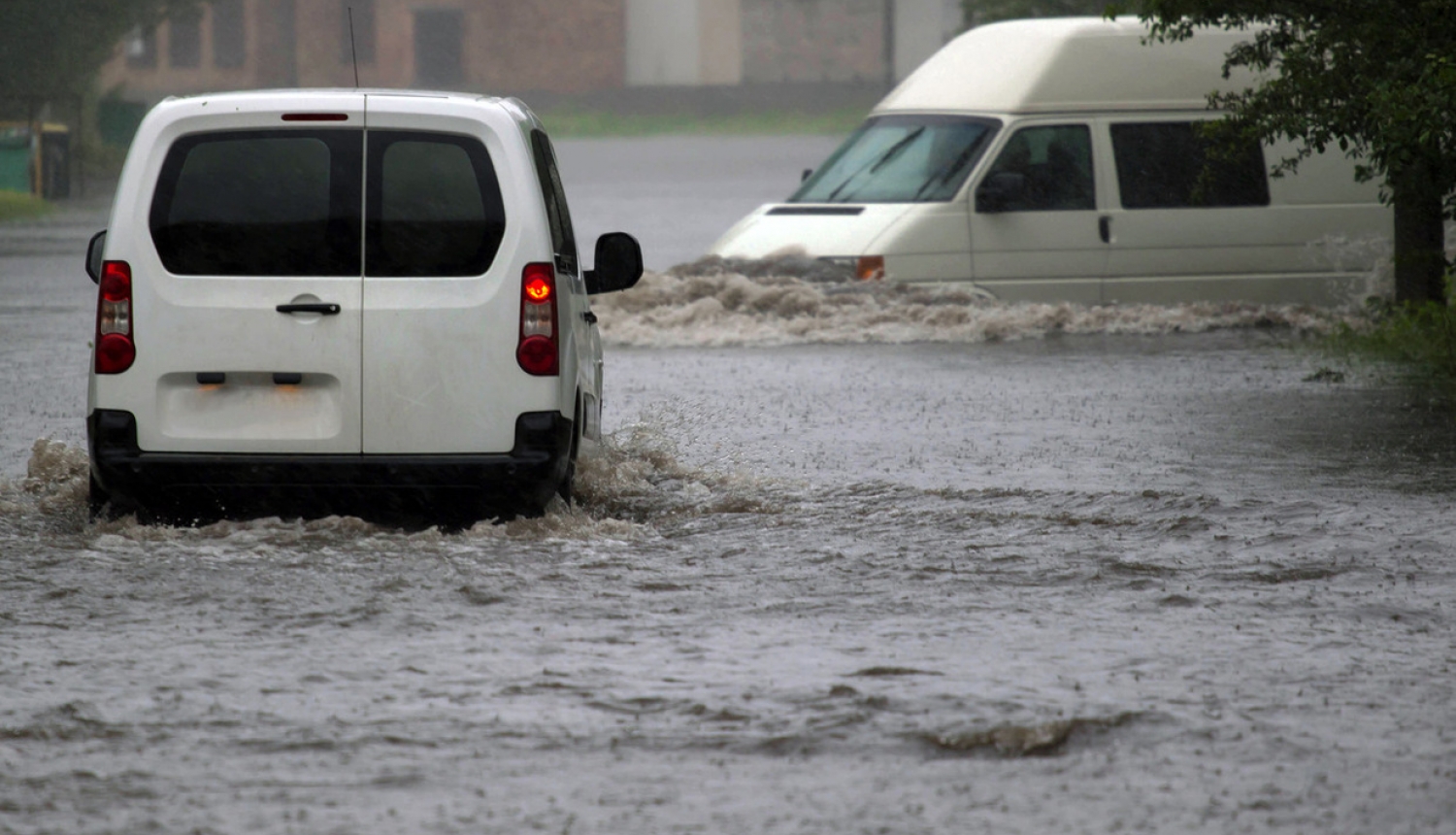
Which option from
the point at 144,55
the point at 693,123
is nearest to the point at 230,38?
the point at 144,55

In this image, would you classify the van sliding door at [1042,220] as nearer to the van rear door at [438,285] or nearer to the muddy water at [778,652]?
the muddy water at [778,652]

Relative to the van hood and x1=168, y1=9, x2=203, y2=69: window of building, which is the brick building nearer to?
x1=168, y1=9, x2=203, y2=69: window of building

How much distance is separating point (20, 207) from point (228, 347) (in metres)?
29.3

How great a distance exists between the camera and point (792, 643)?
645cm

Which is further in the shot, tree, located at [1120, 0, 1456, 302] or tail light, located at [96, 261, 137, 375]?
tree, located at [1120, 0, 1456, 302]

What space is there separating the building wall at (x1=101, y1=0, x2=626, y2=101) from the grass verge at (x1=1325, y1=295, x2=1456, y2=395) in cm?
6581

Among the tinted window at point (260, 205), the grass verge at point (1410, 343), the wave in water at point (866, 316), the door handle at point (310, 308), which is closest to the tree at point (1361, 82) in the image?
the grass verge at point (1410, 343)

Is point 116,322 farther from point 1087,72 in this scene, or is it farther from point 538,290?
point 1087,72

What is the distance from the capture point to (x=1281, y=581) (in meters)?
7.42

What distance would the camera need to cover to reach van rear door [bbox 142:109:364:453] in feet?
25.1

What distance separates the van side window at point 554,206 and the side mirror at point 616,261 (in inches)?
4.8

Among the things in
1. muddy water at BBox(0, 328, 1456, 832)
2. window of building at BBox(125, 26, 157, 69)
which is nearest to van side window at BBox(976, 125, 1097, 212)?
muddy water at BBox(0, 328, 1456, 832)

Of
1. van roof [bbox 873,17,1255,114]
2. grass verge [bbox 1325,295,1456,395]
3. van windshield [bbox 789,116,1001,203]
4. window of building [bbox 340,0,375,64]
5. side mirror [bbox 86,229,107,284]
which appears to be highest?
window of building [bbox 340,0,375,64]

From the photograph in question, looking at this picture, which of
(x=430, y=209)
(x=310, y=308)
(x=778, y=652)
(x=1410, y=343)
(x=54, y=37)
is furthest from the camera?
(x=54, y=37)
